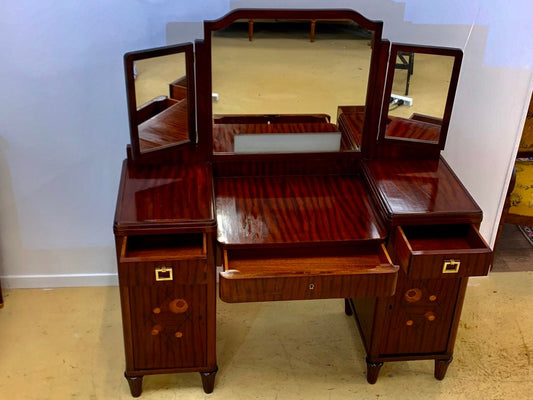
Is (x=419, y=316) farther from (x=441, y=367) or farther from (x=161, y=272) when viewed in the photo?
(x=161, y=272)

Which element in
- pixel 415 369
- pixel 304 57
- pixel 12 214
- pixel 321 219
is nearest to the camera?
pixel 321 219

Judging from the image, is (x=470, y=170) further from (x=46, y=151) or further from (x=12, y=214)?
(x=12, y=214)

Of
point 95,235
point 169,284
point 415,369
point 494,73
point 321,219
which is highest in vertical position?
point 494,73

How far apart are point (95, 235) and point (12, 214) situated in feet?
1.03

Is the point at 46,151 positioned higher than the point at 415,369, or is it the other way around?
the point at 46,151

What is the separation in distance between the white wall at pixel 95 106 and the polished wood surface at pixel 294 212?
537 mm

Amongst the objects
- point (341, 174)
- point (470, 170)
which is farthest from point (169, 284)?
point (470, 170)

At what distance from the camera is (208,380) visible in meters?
2.04

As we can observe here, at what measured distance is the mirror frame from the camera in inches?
73.0

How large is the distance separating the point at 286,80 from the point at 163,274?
771 millimetres

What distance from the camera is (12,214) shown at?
237cm

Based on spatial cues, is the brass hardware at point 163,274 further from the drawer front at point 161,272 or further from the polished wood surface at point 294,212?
the polished wood surface at point 294,212

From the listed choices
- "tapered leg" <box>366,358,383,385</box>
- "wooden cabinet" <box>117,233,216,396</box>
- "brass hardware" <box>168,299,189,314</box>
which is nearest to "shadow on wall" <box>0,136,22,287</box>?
"wooden cabinet" <box>117,233,216,396</box>

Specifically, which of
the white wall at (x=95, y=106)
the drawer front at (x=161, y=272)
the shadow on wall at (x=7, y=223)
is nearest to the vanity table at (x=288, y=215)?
the drawer front at (x=161, y=272)
